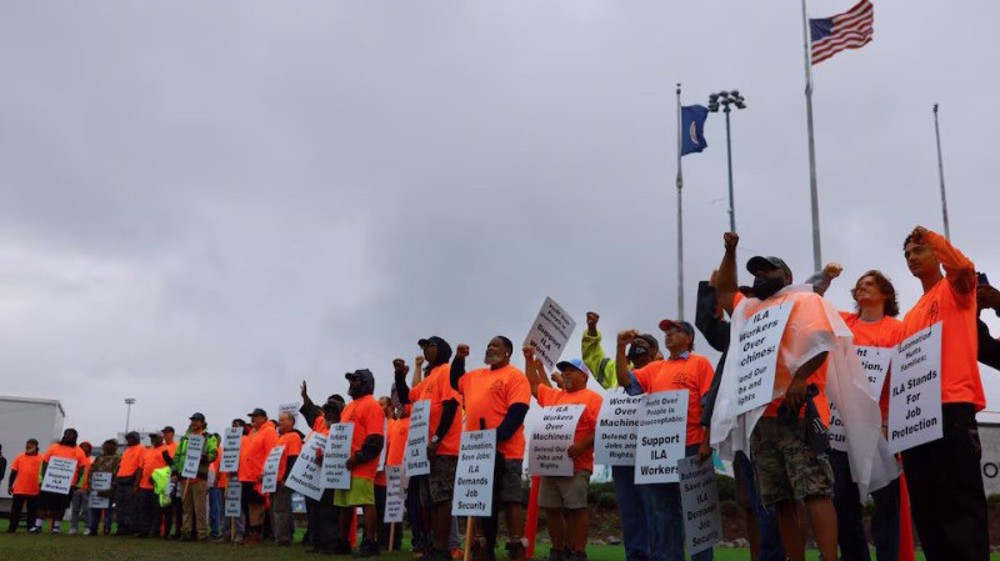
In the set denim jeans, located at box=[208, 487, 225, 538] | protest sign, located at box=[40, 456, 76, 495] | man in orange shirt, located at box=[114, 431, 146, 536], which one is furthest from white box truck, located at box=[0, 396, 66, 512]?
denim jeans, located at box=[208, 487, 225, 538]

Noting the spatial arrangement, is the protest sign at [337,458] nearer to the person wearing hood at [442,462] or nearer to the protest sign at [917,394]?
the person wearing hood at [442,462]

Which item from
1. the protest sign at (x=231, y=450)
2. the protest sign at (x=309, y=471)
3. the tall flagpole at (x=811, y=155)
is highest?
the tall flagpole at (x=811, y=155)

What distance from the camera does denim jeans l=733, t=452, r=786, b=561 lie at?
599 cm

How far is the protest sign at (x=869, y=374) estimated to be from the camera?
622 cm

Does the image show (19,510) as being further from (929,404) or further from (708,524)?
(929,404)

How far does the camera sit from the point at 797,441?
5.56 meters

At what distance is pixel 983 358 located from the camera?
6.00 metres

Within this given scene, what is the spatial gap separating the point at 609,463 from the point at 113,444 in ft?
45.4

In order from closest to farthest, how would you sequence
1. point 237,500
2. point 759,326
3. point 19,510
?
point 759,326
point 237,500
point 19,510

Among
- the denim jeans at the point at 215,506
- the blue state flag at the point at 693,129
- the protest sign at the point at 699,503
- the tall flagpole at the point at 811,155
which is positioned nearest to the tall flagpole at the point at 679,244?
the blue state flag at the point at 693,129

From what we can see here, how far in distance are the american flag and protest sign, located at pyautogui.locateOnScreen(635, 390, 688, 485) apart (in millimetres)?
18046

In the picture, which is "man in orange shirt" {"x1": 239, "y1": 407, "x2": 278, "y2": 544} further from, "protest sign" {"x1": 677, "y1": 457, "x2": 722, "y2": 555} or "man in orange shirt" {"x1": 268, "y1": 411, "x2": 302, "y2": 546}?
"protest sign" {"x1": 677, "y1": 457, "x2": 722, "y2": 555}

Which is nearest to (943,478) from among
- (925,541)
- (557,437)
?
(925,541)

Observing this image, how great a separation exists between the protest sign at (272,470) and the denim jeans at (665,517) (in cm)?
817
